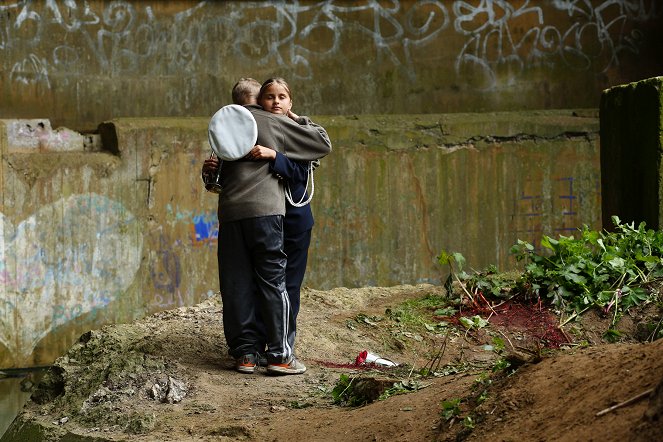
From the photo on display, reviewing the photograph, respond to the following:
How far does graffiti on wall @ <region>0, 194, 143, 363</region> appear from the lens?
345 inches

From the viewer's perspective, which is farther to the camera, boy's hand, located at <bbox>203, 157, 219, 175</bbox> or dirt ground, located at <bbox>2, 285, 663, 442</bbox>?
boy's hand, located at <bbox>203, 157, 219, 175</bbox>

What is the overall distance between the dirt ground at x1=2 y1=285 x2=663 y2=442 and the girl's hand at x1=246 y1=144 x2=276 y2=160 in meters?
1.16

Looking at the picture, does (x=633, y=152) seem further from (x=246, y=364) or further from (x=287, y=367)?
(x=246, y=364)

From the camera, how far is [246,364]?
5.50 m

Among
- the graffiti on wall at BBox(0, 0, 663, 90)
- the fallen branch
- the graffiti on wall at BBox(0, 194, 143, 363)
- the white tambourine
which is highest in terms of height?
the graffiti on wall at BBox(0, 0, 663, 90)

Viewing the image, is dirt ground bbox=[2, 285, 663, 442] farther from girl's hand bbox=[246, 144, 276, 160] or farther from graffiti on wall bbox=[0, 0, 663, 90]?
graffiti on wall bbox=[0, 0, 663, 90]

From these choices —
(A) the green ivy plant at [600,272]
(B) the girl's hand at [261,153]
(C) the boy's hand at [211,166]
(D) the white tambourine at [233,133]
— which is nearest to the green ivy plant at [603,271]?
(A) the green ivy plant at [600,272]

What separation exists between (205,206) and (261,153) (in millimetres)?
3905

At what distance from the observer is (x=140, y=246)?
29.7 ft

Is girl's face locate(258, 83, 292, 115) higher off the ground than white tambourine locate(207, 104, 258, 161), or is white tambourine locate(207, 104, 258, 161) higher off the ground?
girl's face locate(258, 83, 292, 115)

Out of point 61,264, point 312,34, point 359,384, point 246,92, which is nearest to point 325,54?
point 312,34

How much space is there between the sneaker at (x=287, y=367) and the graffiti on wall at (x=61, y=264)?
3.85 meters

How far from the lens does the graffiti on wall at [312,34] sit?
9375mm

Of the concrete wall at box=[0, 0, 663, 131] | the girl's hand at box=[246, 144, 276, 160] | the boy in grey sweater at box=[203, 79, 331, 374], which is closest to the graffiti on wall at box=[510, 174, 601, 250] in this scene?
the concrete wall at box=[0, 0, 663, 131]
